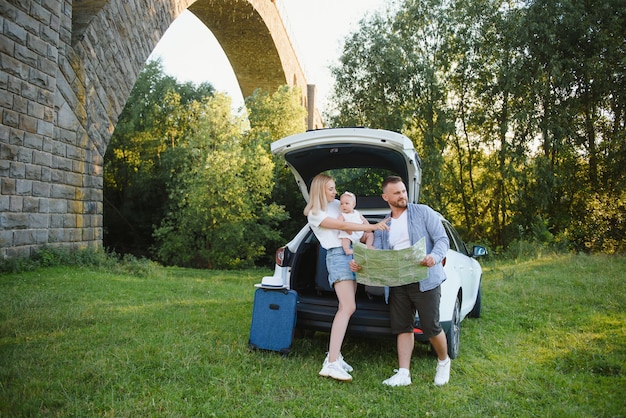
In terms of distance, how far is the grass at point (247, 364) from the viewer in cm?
320

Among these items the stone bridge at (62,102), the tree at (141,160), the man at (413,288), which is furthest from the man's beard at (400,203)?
the tree at (141,160)

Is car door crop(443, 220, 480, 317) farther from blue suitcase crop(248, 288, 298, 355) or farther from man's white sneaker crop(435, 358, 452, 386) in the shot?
blue suitcase crop(248, 288, 298, 355)

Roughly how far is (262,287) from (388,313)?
1124 mm

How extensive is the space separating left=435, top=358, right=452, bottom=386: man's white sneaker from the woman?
68cm

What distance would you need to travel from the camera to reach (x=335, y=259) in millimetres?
3994

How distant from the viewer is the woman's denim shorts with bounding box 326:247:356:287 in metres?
3.94

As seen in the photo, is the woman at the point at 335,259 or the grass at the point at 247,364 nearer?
the grass at the point at 247,364

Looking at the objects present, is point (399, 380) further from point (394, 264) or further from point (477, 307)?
point (477, 307)

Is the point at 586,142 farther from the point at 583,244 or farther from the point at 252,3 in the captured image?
the point at 252,3

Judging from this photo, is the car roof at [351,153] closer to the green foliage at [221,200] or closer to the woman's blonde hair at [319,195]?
the woman's blonde hair at [319,195]

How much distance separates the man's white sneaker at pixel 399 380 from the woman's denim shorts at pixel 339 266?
814 mm

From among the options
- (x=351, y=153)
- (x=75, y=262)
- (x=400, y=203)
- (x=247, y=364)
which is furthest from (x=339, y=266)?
(x=75, y=262)

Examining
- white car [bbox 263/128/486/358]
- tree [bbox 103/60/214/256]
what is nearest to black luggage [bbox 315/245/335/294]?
white car [bbox 263/128/486/358]

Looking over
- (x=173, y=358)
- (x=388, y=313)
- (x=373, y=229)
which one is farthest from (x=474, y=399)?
(x=173, y=358)
